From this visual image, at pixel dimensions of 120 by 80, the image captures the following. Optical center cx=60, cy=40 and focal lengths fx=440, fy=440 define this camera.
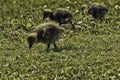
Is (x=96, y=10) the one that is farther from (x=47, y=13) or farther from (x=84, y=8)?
(x=47, y=13)

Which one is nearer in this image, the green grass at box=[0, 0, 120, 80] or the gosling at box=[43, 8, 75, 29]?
the green grass at box=[0, 0, 120, 80]

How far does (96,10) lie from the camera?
61.1 feet

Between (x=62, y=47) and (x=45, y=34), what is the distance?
34.5 inches

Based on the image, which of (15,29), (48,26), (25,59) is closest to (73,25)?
(15,29)

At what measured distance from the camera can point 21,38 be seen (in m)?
16.9

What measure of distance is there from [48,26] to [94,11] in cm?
454

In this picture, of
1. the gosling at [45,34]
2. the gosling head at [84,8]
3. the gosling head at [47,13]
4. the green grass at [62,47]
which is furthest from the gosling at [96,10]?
the gosling at [45,34]

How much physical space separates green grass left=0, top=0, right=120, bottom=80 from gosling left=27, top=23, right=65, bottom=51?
36 centimetres

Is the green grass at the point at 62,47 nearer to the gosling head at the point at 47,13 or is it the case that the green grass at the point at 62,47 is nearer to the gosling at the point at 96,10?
the gosling at the point at 96,10

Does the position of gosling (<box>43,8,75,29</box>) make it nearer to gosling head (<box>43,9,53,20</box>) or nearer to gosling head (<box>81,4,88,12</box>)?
gosling head (<box>43,9,53,20</box>)

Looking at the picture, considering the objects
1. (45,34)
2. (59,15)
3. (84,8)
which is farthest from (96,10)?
(45,34)

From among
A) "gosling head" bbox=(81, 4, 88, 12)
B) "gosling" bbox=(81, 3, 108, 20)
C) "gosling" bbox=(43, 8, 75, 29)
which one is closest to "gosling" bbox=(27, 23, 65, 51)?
"gosling" bbox=(43, 8, 75, 29)

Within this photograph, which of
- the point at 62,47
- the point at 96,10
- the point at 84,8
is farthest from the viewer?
the point at 84,8

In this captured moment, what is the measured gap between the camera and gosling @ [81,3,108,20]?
18.5 meters
